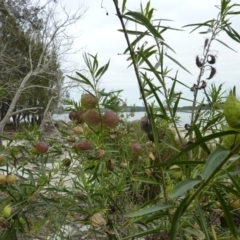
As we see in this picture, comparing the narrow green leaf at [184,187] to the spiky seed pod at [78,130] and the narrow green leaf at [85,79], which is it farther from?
the spiky seed pod at [78,130]

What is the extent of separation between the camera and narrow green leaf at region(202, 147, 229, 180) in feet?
0.76

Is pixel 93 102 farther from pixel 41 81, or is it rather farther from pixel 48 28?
pixel 41 81

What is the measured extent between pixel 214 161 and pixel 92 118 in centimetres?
37

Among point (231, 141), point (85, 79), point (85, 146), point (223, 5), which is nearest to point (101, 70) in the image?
point (85, 79)

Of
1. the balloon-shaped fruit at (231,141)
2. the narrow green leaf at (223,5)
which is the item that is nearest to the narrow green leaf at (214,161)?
the balloon-shaped fruit at (231,141)

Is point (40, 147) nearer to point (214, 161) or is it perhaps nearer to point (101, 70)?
point (101, 70)

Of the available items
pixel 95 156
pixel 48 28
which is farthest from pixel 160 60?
pixel 48 28

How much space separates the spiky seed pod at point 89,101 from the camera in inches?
22.6

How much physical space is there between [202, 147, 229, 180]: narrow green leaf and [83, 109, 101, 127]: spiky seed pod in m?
0.36

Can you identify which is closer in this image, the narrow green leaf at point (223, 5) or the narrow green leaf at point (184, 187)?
the narrow green leaf at point (184, 187)

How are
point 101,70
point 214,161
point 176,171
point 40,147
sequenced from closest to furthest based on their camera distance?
1. point 214,161
2. point 176,171
3. point 101,70
4. point 40,147

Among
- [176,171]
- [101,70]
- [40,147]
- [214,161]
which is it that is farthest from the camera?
[40,147]

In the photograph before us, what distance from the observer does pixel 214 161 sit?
24 centimetres

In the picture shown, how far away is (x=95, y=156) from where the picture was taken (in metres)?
0.68
